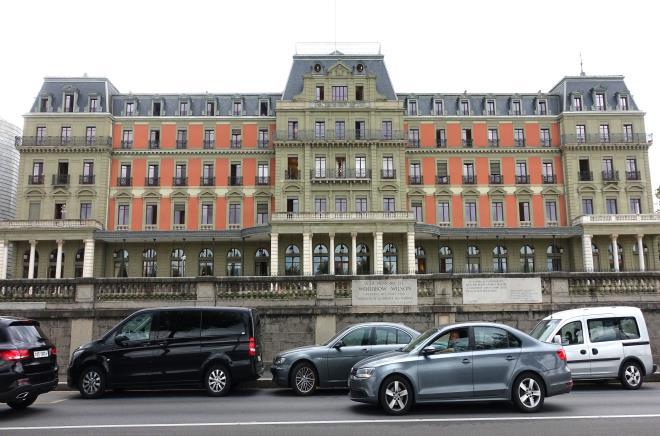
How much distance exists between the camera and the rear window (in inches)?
547

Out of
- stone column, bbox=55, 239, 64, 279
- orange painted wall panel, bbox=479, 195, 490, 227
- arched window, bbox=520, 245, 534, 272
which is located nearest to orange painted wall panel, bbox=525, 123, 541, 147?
orange painted wall panel, bbox=479, 195, 490, 227

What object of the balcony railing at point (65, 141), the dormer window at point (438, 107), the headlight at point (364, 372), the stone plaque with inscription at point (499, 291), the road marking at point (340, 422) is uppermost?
the dormer window at point (438, 107)

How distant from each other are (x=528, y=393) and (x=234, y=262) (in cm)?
4487

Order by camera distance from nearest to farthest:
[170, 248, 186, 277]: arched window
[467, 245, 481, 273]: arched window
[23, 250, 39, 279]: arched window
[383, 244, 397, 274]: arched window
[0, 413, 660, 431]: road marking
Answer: [0, 413, 660, 431]: road marking
[383, 244, 397, 274]: arched window
[23, 250, 39, 279]: arched window
[170, 248, 186, 277]: arched window
[467, 245, 481, 273]: arched window

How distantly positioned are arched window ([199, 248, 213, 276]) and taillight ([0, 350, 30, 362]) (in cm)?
4325

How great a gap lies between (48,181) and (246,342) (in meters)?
48.5

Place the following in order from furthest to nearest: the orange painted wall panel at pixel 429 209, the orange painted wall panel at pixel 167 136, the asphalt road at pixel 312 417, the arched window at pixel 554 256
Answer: the orange painted wall panel at pixel 167 136 < the orange painted wall panel at pixel 429 209 < the arched window at pixel 554 256 < the asphalt road at pixel 312 417

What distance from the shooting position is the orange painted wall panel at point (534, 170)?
55875 millimetres

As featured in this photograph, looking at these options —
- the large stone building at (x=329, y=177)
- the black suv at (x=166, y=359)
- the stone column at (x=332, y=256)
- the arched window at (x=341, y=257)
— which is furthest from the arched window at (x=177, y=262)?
the black suv at (x=166, y=359)

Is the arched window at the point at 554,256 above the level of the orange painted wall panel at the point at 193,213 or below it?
below

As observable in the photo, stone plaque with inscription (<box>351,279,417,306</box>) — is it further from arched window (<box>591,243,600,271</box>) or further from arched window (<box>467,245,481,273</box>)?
arched window (<box>591,243,600,271</box>)

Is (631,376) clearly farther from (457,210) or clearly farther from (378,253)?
(457,210)

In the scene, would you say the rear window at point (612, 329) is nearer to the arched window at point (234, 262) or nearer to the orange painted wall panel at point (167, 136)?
the arched window at point (234, 262)

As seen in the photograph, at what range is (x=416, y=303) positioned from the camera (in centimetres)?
1766
